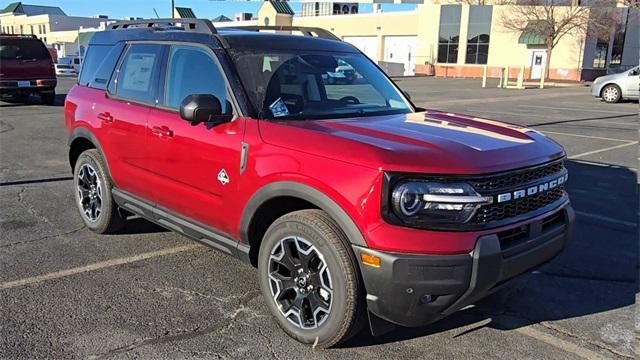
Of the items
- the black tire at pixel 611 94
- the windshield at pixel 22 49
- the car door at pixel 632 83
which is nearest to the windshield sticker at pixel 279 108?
the windshield at pixel 22 49

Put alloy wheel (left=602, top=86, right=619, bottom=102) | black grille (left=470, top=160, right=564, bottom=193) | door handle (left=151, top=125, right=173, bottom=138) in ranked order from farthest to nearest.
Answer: alloy wheel (left=602, top=86, right=619, bottom=102) < door handle (left=151, top=125, right=173, bottom=138) < black grille (left=470, top=160, right=564, bottom=193)

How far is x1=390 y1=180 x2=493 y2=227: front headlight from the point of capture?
2799 millimetres

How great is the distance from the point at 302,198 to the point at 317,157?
251 millimetres

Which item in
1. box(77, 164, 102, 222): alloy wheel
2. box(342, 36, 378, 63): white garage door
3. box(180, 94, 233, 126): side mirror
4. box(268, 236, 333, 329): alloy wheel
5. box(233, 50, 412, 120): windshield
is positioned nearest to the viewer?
box(268, 236, 333, 329): alloy wheel

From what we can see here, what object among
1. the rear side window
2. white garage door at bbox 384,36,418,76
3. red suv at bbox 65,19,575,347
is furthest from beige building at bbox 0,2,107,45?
red suv at bbox 65,19,575,347

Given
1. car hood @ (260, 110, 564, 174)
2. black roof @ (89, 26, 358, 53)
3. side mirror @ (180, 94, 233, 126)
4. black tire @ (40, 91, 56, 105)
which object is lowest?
black tire @ (40, 91, 56, 105)

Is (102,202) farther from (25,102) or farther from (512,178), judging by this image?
(25,102)

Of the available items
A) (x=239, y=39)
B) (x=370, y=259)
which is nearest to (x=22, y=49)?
(x=239, y=39)

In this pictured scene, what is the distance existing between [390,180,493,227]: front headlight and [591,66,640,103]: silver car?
21517 millimetres

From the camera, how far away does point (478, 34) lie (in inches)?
1905

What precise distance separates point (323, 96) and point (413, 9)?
53.6 meters

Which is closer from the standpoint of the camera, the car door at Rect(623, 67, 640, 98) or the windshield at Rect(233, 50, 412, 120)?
the windshield at Rect(233, 50, 412, 120)

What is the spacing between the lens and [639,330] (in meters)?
3.59

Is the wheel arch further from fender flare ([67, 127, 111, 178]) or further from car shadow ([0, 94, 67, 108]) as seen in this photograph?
car shadow ([0, 94, 67, 108])
